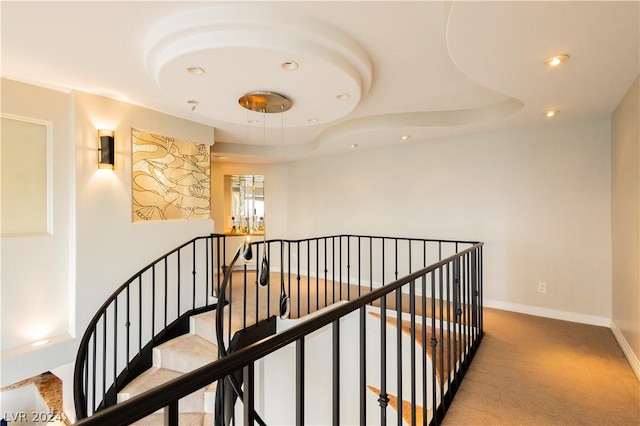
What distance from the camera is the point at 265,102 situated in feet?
9.17

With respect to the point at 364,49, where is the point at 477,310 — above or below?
below

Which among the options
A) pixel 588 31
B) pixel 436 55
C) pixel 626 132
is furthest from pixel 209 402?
pixel 626 132

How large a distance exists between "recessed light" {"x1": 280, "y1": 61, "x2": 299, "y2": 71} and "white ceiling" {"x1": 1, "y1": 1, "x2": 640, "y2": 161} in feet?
0.12

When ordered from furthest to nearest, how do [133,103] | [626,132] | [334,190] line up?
[334,190] < [133,103] < [626,132]

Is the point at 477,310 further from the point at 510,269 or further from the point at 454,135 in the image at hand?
the point at 454,135

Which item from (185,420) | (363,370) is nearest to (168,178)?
(185,420)

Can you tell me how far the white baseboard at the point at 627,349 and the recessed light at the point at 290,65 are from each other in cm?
350

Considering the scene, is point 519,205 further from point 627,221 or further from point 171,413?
point 171,413

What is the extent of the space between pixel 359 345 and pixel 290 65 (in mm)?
1919

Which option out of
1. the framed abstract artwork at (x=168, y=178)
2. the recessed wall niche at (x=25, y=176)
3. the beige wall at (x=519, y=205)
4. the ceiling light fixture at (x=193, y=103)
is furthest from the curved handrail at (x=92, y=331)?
the beige wall at (x=519, y=205)

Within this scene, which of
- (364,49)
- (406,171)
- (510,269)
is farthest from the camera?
(406,171)

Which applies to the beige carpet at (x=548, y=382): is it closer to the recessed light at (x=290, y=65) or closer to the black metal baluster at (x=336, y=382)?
the black metal baluster at (x=336, y=382)

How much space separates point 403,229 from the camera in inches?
203

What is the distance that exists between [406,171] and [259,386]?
374 centimetres
